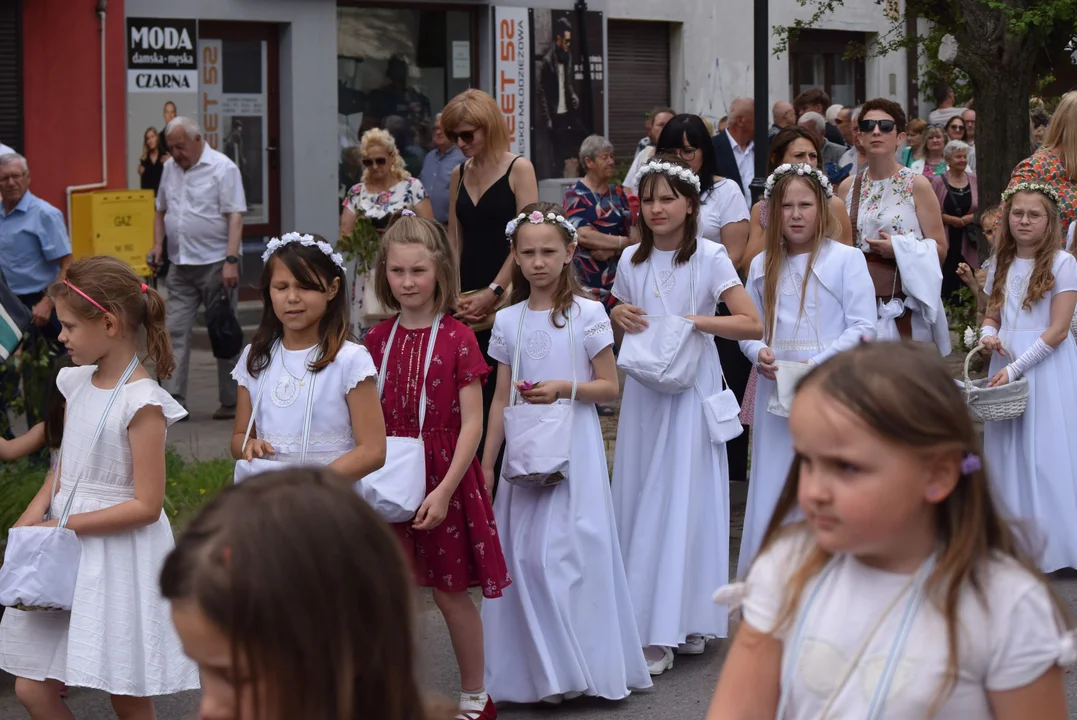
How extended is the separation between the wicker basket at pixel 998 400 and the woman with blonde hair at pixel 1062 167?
1149 mm

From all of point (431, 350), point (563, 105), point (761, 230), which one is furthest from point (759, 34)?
point (563, 105)

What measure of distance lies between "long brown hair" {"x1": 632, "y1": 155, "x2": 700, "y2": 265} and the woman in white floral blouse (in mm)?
Answer: 3563

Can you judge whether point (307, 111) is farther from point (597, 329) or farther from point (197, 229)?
point (597, 329)

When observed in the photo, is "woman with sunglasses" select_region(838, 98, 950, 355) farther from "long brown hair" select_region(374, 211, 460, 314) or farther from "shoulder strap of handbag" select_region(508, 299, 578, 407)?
"long brown hair" select_region(374, 211, 460, 314)

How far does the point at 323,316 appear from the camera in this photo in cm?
450

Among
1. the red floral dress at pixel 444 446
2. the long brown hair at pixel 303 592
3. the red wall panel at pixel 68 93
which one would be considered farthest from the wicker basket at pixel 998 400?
the red wall panel at pixel 68 93

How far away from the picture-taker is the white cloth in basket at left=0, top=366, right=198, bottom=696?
13.1 ft

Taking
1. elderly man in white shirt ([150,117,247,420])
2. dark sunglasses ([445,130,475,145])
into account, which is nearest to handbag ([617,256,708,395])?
dark sunglasses ([445,130,475,145])

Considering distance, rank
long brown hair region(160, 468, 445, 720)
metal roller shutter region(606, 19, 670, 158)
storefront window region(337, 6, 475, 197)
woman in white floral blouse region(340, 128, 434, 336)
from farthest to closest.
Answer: metal roller shutter region(606, 19, 670, 158), storefront window region(337, 6, 475, 197), woman in white floral blouse region(340, 128, 434, 336), long brown hair region(160, 468, 445, 720)

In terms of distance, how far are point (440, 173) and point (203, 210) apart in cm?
164

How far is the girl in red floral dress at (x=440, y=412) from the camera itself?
475 cm

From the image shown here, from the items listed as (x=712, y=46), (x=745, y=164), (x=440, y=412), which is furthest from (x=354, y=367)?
(x=712, y=46)

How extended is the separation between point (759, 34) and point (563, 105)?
9.40m

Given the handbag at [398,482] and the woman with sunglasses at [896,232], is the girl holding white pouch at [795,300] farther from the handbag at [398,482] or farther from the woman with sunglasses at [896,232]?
the handbag at [398,482]
